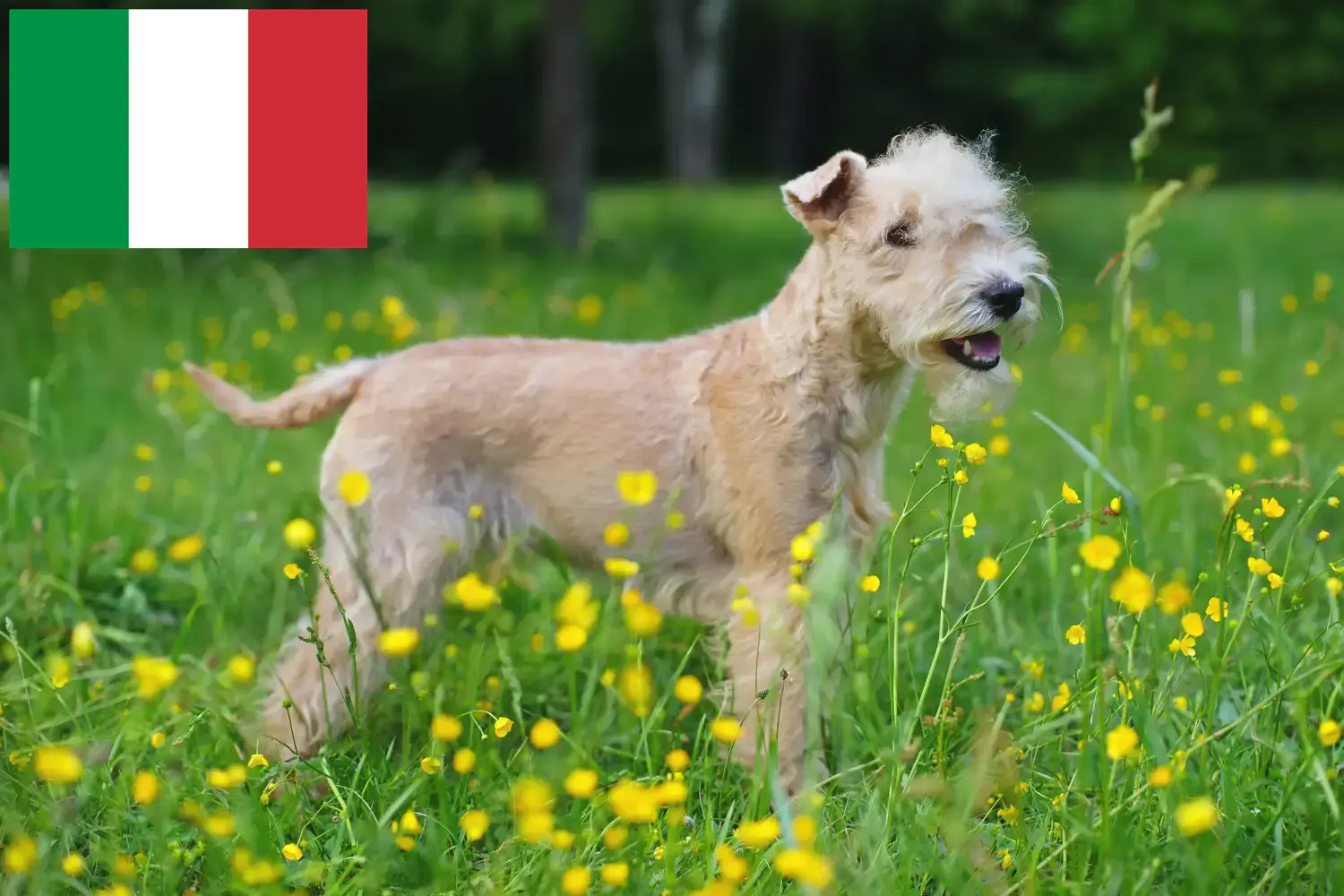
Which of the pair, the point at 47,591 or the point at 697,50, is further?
the point at 697,50

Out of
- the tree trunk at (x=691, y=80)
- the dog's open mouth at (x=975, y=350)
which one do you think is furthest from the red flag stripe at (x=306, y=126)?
the tree trunk at (x=691, y=80)

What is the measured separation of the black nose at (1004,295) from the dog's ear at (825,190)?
0.47 meters

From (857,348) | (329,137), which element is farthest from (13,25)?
(857,348)

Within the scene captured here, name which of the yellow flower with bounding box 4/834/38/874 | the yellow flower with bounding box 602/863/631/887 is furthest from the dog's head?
the yellow flower with bounding box 4/834/38/874

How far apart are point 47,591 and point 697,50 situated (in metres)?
22.6

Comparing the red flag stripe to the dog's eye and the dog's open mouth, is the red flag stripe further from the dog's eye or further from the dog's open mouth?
the dog's open mouth

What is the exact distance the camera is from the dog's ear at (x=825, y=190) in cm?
289

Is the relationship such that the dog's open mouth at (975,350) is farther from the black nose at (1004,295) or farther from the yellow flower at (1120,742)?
the yellow flower at (1120,742)

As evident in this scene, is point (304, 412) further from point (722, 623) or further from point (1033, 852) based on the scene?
point (1033, 852)

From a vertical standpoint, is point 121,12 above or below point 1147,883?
above

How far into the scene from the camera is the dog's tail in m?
3.11

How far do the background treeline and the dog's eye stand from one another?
20.6 meters

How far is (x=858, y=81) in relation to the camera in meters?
32.1

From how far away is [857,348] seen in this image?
293 cm
